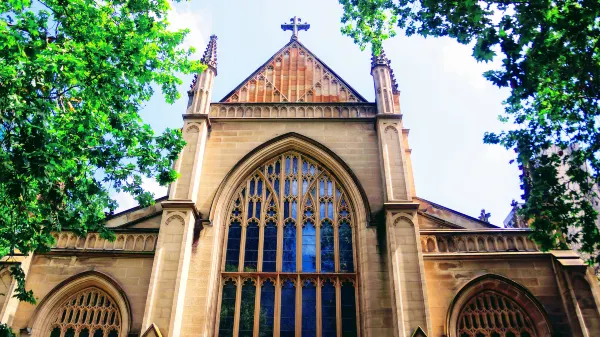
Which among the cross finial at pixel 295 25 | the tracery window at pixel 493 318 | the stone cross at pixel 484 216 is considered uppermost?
the cross finial at pixel 295 25

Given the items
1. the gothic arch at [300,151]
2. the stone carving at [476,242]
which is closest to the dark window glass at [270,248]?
the gothic arch at [300,151]

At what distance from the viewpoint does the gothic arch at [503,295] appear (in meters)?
10.8

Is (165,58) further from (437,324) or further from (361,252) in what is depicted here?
(437,324)

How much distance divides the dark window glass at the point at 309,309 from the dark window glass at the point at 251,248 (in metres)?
1.57

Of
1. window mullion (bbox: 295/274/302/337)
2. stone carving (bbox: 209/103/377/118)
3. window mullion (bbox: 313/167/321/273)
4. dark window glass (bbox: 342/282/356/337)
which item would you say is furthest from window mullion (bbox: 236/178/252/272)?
dark window glass (bbox: 342/282/356/337)

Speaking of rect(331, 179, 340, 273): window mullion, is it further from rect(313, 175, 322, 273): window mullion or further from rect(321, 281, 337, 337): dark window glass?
rect(321, 281, 337, 337): dark window glass

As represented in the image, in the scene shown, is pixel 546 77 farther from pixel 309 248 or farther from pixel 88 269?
pixel 88 269

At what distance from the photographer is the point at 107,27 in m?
9.76

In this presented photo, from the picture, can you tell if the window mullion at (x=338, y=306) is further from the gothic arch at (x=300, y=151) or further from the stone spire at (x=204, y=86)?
the stone spire at (x=204, y=86)

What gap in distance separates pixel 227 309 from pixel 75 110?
6.32 m

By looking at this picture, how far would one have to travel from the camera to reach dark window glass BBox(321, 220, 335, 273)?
12344 millimetres

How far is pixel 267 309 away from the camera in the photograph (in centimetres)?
1170

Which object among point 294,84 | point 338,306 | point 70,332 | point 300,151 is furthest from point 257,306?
point 294,84

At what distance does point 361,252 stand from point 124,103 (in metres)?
7.27
